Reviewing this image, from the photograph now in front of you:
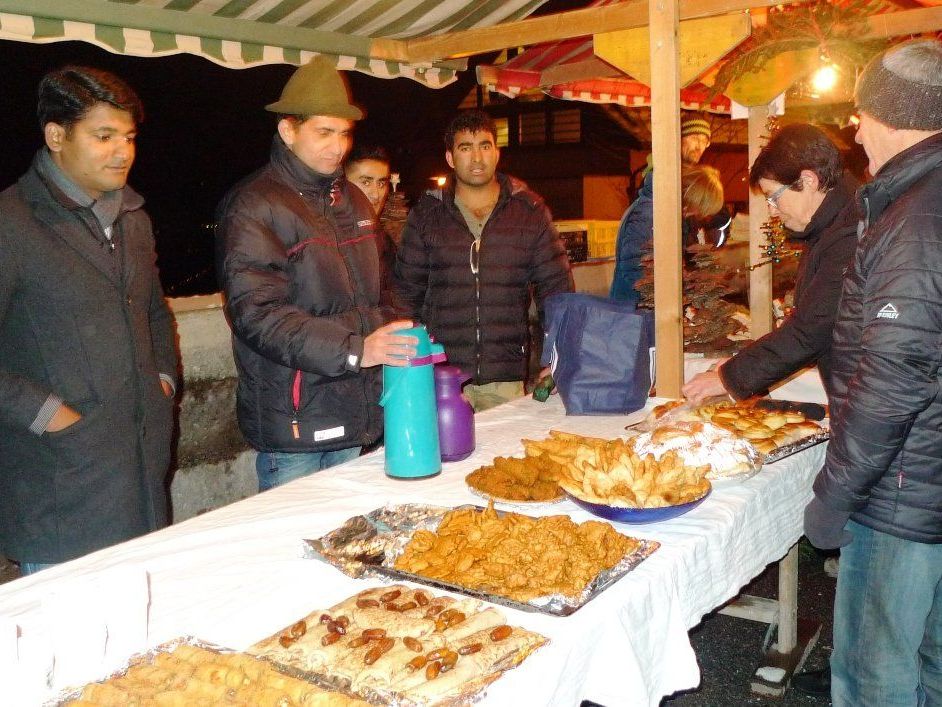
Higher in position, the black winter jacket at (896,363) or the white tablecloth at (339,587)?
the black winter jacket at (896,363)

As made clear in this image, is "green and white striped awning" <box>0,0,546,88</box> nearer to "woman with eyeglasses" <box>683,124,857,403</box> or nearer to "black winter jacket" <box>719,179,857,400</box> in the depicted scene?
"woman with eyeglasses" <box>683,124,857,403</box>

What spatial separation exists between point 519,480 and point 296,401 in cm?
83

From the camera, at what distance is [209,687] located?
1.24m

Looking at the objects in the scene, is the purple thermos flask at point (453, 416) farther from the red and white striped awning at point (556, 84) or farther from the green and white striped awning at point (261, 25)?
the red and white striped awning at point (556, 84)

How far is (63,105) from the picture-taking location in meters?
2.38

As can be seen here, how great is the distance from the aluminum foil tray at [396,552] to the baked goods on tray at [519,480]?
5.8 inches

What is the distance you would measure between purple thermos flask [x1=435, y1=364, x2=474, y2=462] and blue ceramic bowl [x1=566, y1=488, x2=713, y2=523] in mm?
634

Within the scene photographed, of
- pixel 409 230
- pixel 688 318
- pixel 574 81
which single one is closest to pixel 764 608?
pixel 688 318

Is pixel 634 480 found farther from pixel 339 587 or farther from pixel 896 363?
pixel 339 587

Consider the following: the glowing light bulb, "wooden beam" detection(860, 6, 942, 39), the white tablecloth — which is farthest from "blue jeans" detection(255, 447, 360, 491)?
"wooden beam" detection(860, 6, 942, 39)

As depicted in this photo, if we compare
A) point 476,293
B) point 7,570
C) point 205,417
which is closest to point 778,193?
point 476,293

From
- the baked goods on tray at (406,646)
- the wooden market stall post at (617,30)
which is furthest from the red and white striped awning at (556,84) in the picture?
the baked goods on tray at (406,646)

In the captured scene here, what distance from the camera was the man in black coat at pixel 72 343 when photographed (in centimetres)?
227

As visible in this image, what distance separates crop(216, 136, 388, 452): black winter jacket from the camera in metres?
2.53
